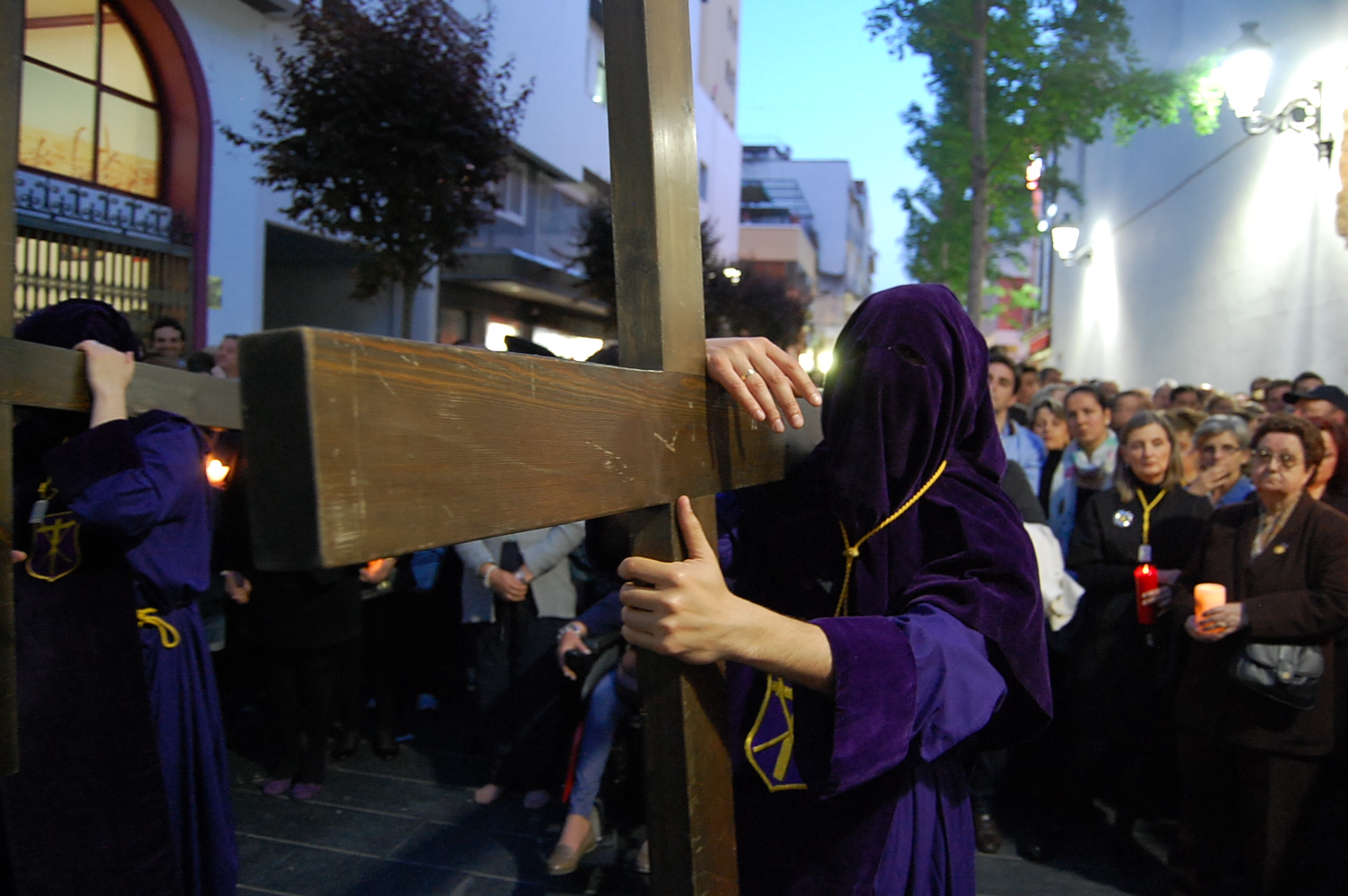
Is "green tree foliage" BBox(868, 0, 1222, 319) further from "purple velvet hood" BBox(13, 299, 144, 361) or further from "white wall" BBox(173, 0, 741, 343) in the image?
"purple velvet hood" BBox(13, 299, 144, 361)

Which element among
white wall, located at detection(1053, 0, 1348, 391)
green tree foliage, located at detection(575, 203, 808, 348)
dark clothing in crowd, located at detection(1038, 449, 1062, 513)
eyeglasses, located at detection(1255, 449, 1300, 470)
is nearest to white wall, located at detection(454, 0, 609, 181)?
green tree foliage, located at detection(575, 203, 808, 348)

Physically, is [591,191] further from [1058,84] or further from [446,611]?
[446,611]

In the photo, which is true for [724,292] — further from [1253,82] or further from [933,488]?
[933,488]

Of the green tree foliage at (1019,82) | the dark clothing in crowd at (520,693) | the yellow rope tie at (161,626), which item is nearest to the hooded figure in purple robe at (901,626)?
the yellow rope tie at (161,626)

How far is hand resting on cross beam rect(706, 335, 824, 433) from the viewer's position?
143cm

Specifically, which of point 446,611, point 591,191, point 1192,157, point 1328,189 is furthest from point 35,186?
point 591,191

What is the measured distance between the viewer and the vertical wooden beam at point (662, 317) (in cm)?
135

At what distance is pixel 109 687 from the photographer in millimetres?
2566

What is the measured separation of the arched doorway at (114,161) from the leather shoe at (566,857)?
6579 millimetres

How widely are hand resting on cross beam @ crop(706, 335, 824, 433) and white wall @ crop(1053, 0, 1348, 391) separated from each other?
365 inches

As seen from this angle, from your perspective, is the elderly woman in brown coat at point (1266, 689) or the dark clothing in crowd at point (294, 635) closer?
the elderly woman in brown coat at point (1266, 689)

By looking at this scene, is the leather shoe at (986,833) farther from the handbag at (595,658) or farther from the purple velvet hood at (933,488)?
the purple velvet hood at (933,488)

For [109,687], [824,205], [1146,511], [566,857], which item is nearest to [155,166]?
[566,857]

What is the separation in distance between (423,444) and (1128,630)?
13.9 feet
